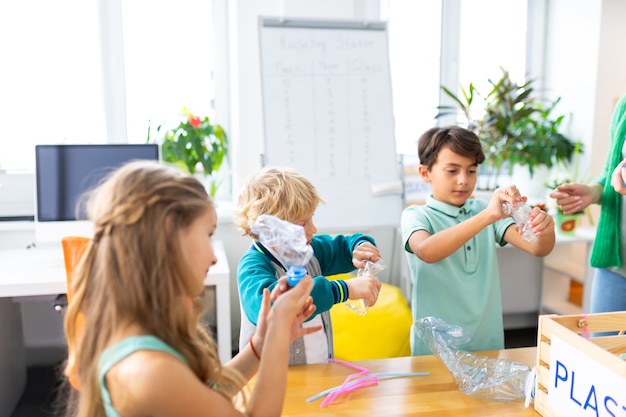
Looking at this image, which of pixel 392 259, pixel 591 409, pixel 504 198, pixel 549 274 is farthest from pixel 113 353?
pixel 549 274

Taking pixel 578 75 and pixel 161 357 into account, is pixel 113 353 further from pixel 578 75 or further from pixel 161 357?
pixel 578 75

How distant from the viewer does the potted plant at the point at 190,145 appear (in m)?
2.99

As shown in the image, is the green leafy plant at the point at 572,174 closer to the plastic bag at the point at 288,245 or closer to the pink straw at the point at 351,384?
the pink straw at the point at 351,384

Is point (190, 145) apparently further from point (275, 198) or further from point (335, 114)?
point (275, 198)

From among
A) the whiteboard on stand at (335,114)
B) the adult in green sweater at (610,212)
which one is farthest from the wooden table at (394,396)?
the whiteboard on stand at (335,114)

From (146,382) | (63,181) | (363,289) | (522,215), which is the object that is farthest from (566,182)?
(146,382)

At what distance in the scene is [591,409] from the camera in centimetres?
96

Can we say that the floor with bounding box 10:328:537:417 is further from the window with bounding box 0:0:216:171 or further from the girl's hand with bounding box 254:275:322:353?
the girl's hand with bounding box 254:275:322:353

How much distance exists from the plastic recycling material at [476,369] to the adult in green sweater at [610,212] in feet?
1.89

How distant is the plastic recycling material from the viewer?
1.18 meters

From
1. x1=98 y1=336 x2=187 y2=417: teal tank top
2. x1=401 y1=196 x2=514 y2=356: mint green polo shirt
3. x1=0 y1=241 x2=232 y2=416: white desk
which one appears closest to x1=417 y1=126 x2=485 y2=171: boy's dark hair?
x1=401 y1=196 x2=514 y2=356: mint green polo shirt

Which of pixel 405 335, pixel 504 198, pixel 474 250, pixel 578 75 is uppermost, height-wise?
pixel 578 75

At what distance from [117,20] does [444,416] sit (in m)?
2.87

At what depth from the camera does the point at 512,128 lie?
332 centimetres
